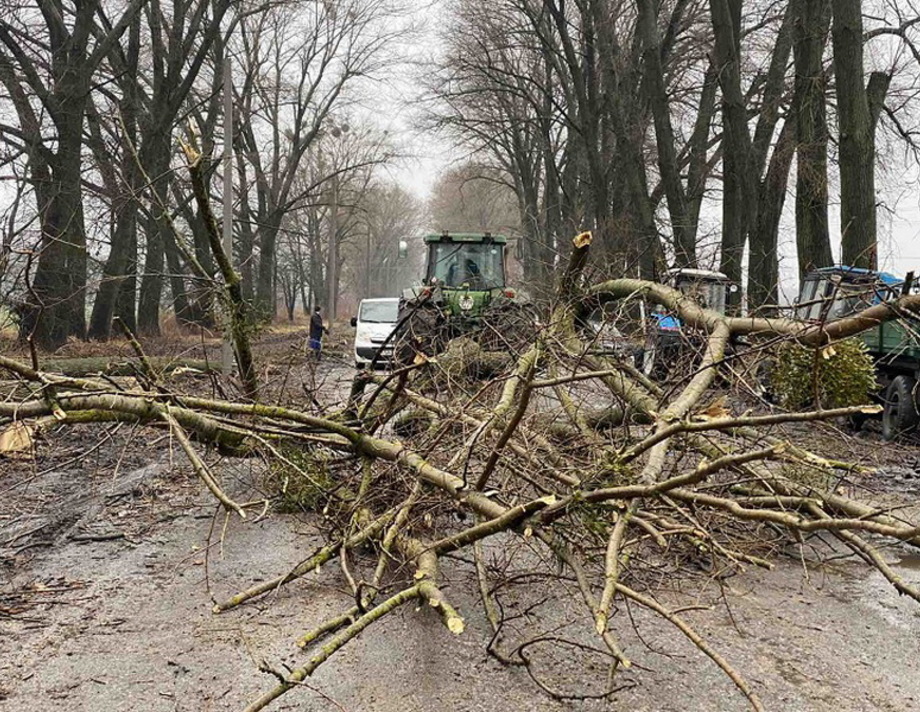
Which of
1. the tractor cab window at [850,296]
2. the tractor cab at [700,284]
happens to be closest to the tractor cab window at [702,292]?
the tractor cab at [700,284]

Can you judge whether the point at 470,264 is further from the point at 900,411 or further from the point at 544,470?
the point at 544,470

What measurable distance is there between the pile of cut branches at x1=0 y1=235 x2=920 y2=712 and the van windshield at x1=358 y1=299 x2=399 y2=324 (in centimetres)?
1174

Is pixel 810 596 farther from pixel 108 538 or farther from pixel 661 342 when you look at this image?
pixel 108 538

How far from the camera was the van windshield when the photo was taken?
1741 cm

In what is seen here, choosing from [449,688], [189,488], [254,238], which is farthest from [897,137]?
[254,238]

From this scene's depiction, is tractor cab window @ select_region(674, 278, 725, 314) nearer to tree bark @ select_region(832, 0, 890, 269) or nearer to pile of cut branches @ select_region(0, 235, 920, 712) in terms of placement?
pile of cut branches @ select_region(0, 235, 920, 712)

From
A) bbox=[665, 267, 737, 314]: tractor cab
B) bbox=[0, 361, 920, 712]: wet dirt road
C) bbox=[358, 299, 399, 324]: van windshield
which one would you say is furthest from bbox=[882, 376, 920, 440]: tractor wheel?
bbox=[358, 299, 399, 324]: van windshield

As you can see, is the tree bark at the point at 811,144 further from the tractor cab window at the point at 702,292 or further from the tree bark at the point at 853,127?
the tractor cab window at the point at 702,292

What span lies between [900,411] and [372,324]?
10.7 meters

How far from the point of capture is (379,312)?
58.5 feet

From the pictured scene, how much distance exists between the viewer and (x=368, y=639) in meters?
3.65

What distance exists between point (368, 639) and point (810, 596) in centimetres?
247

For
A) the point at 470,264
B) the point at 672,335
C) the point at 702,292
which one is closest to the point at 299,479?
the point at 672,335

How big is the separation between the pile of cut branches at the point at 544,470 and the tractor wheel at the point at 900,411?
484cm
